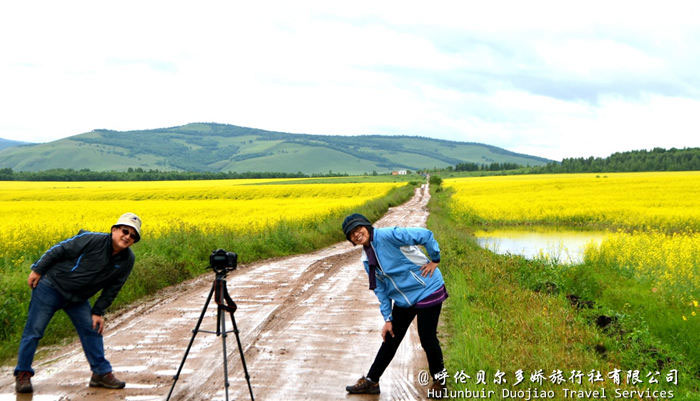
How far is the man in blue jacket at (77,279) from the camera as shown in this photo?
5.27 metres

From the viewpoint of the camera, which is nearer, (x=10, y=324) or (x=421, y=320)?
(x=421, y=320)

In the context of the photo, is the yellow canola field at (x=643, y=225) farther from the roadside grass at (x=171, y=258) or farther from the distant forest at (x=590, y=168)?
the distant forest at (x=590, y=168)

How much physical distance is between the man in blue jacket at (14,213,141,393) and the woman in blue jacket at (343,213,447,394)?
248 centimetres

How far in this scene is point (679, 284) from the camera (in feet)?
30.8

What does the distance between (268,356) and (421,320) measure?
2309 mm

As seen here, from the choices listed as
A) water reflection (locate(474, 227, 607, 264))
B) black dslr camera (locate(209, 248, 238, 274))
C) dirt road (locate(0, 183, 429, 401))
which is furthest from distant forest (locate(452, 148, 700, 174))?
black dslr camera (locate(209, 248, 238, 274))

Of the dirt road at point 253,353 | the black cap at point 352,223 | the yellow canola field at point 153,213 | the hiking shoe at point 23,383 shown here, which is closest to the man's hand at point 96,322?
the dirt road at point 253,353

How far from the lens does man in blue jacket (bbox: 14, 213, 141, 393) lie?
527 centimetres

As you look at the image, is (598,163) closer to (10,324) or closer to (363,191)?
(363,191)

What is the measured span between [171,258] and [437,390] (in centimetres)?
928

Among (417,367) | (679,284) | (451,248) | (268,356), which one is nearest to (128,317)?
(268,356)

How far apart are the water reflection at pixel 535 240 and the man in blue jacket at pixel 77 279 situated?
1360 cm

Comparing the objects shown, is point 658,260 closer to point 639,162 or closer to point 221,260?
point 221,260

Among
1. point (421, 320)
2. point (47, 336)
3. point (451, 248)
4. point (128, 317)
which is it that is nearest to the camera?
point (421, 320)
